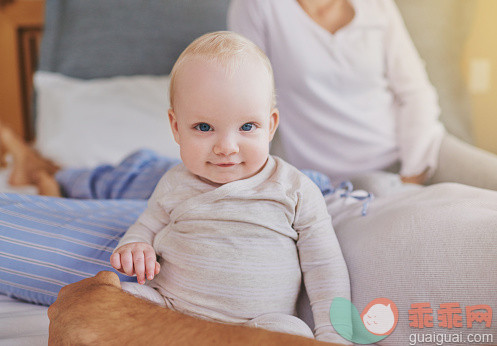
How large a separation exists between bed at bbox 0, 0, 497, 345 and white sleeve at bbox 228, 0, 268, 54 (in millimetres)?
514

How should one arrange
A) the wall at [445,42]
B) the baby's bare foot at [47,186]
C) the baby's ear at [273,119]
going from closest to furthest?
the baby's ear at [273,119] < the baby's bare foot at [47,186] < the wall at [445,42]

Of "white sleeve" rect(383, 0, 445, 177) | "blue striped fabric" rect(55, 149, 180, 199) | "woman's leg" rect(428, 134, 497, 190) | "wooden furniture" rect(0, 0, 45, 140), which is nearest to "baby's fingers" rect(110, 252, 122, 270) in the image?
"blue striped fabric" rect(55, 149, 180, 199)

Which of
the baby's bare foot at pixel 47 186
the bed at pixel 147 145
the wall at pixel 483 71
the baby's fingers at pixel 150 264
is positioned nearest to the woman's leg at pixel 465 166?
the bed at pixel 147 145

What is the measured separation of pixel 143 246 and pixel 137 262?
0.03 metres

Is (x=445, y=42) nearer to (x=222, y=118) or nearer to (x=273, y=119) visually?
(x=273, y=119)

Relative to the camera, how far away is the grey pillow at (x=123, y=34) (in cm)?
188

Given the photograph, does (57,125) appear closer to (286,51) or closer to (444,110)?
(286,51)

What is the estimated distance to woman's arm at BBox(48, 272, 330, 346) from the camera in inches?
21.6

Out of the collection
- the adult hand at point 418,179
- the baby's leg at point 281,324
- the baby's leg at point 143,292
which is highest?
the baby's leg at point 281,324

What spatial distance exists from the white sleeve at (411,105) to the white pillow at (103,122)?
764 millimetres

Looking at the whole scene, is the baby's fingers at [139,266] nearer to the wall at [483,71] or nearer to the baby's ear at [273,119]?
the baby's ear at [273,119]

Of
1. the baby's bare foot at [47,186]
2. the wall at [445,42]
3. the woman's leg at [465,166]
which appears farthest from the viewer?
the wall at [445,42]

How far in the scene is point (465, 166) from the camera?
44.6 inches

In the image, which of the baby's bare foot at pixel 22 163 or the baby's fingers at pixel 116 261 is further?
the baby's bare foot at pixel 22 163
